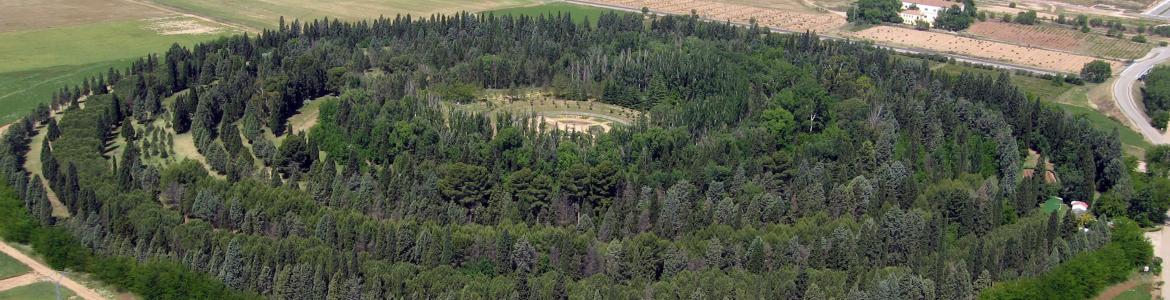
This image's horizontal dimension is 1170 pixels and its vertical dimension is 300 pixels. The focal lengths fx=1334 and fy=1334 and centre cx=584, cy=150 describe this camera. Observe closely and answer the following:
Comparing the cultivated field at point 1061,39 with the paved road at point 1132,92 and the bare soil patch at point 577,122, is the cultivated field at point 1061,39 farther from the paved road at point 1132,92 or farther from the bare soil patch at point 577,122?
the bare soil patch at point 577,122

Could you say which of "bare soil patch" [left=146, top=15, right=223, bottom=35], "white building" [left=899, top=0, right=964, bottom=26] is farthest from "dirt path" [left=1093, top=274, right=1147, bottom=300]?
"bare soil patch" [left=146, top=15, right=223, bottom=35]

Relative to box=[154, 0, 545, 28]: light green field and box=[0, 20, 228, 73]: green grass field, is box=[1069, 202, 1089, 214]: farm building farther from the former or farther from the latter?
box=[0, 20, 228, 73]: green grass field

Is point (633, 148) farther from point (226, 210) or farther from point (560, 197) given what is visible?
point (226, 210)

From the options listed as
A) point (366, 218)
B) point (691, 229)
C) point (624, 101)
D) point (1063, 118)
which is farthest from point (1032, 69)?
point (366, 218)

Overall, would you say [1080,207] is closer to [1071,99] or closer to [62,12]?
[1071,99]

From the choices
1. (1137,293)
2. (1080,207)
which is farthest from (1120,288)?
(1080,207)

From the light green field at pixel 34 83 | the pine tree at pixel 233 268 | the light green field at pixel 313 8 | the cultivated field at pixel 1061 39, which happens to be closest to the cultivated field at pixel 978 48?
the cultivated field at pixel 1061 39
